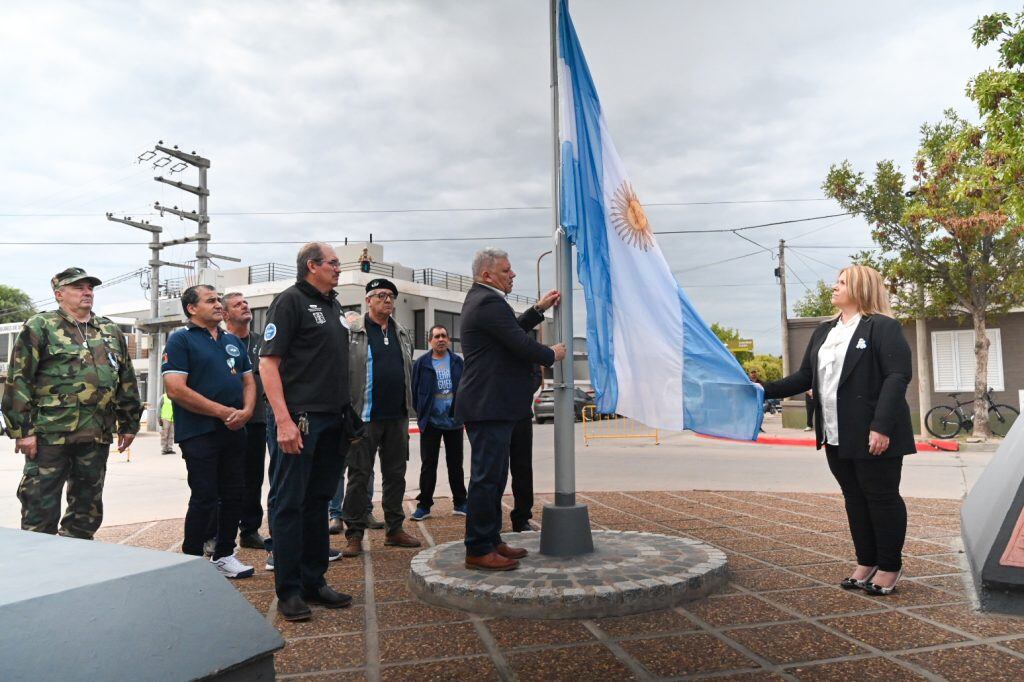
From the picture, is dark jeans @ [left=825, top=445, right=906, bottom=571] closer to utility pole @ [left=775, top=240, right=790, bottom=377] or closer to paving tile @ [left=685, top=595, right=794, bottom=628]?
paving tile @ [left=685, top=595, right=794, bottom=628]

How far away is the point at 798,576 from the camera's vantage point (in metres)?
4.26

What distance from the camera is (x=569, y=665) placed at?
296 centimetres

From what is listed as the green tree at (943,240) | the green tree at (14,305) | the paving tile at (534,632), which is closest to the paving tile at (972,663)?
the paving tile at (534,632)

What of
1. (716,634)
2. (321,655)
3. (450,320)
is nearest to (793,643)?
(716,634)

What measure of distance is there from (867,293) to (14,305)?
67043 mm

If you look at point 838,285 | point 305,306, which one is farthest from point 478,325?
point 838,285

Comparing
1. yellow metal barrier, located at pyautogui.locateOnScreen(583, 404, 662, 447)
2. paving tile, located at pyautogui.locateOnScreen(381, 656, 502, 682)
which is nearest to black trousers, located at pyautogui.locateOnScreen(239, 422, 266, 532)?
paving tile, located at pyautogui.locateOnScreen(381, 656, 502, 682)

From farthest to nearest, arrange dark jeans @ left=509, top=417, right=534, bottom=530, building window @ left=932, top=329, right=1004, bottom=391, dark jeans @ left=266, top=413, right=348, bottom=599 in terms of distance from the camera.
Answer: building window @ left=932, top=329, right=1004, bottom=391, dark jeans @ left=509, top=417, right=534, bottom=530, dark jeans @ left=266, top=413, right=348, bottom=599

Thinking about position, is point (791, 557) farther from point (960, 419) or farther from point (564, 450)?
point (960, 419)

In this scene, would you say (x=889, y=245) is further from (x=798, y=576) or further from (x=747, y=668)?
(x=747, y=668)

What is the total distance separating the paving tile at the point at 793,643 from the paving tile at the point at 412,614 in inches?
54.6

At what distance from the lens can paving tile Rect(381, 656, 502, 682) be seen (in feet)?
9.34

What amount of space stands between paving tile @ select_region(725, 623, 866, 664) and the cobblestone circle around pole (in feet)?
1.70

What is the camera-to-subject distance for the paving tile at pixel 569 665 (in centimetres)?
283
